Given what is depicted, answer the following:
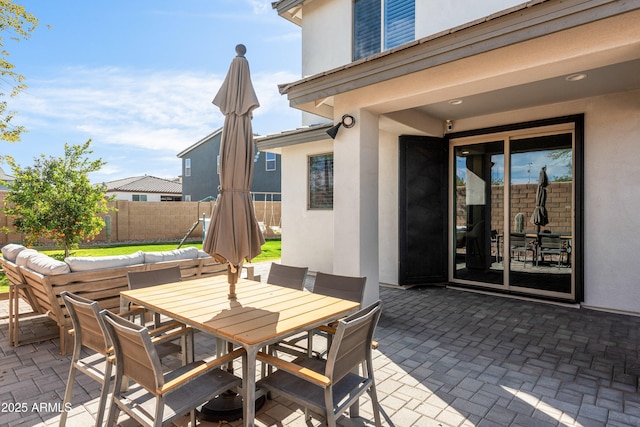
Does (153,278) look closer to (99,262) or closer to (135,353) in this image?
(99,262)

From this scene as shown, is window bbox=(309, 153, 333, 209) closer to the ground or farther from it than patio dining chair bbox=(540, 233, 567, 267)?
farther from it

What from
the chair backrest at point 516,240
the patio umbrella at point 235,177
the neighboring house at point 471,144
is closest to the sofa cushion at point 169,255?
the patio umbrella at point 235,177

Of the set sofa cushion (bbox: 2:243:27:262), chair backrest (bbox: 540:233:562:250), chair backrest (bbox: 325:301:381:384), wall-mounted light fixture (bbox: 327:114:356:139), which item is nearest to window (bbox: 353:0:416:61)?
wall-mounted light fixture (bbox: 327:114:356:139)

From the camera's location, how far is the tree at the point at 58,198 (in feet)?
26.3

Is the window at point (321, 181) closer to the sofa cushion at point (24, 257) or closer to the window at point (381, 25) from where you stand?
the window at point (381, 25)

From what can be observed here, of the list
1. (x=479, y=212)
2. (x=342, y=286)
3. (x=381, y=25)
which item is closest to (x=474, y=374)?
(x=342, y=286)

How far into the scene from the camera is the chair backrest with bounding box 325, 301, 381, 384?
1.79 meters

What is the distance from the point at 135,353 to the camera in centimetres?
181

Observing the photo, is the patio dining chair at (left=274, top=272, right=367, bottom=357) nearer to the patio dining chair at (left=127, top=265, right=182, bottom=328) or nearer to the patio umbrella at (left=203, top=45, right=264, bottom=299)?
the patio umbrella at (left=203, top=45, right=264, bottom=299)

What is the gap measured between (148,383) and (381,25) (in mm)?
6996

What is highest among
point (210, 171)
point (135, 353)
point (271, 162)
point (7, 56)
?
point (7, 56)

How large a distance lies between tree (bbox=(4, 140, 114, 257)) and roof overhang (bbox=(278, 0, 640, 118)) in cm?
669

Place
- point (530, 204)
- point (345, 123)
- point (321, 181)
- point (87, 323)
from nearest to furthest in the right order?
1. point (87, 323)
2. point (345, 123)
3. point (530, 204)
4. point (321, 181)

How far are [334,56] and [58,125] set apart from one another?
26.6 meters
